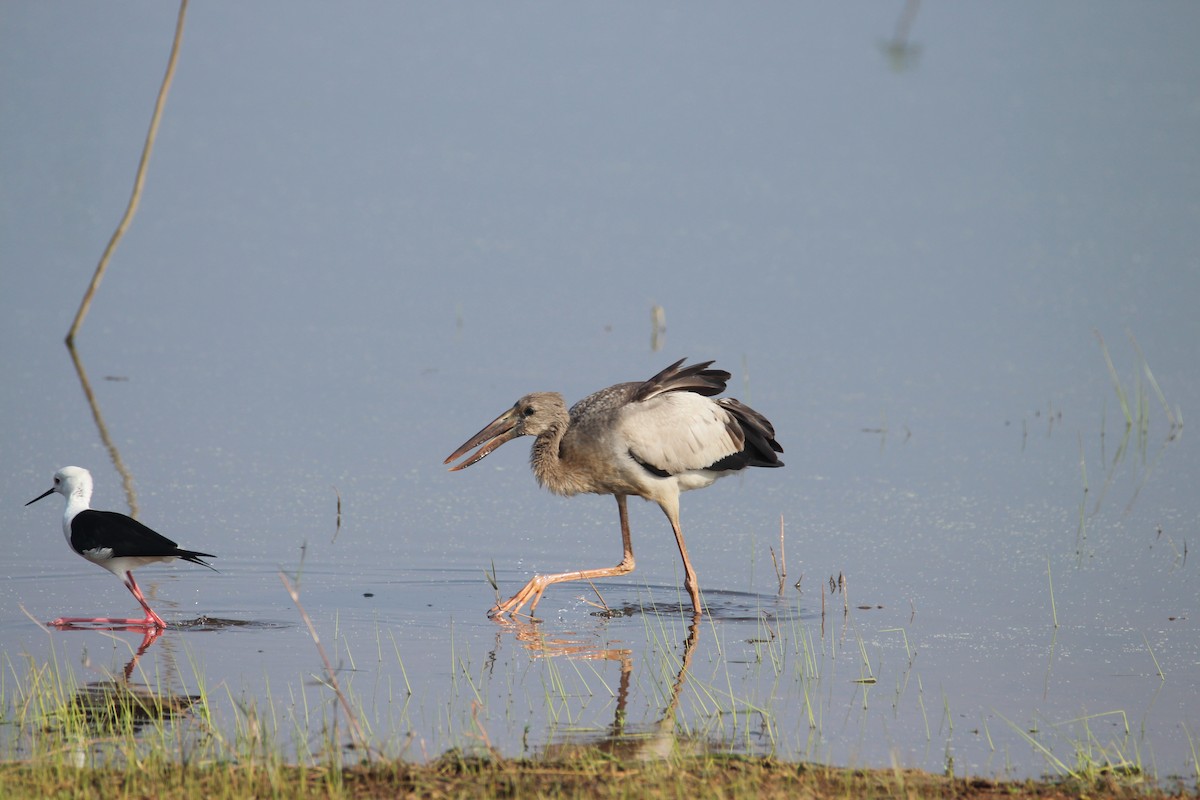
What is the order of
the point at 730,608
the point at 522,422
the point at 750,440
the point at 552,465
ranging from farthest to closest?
the point at 750,440, the point at 522,422, the point at 552,465, the point at 730,608

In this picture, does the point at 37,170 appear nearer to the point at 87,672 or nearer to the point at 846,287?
the point at 846,287

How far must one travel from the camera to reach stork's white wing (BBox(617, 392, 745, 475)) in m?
9.55

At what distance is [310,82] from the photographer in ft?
102

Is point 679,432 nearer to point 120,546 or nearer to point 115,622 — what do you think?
point 120,546

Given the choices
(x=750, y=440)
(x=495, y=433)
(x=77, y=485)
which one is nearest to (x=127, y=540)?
(x=77, y=485)

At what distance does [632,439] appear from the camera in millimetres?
9523

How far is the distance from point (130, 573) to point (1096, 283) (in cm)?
1367

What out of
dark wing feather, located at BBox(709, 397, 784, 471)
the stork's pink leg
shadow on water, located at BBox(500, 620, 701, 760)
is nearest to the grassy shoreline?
shadow on water, located at BBox(500, 620, 701, 760)

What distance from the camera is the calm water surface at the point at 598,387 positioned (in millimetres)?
7516

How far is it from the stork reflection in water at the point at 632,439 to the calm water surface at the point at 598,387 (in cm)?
57

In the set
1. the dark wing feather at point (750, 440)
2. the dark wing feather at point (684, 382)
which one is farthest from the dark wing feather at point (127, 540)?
the dark wing feather at point (750, 440)

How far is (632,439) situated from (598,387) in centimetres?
444

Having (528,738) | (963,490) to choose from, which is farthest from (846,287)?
(528,738)

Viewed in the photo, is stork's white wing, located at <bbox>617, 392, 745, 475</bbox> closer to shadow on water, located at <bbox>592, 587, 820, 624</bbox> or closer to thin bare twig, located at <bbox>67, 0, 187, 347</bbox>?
shadow on water, located at <bbox>592, 587, 820, 624</bbox>
